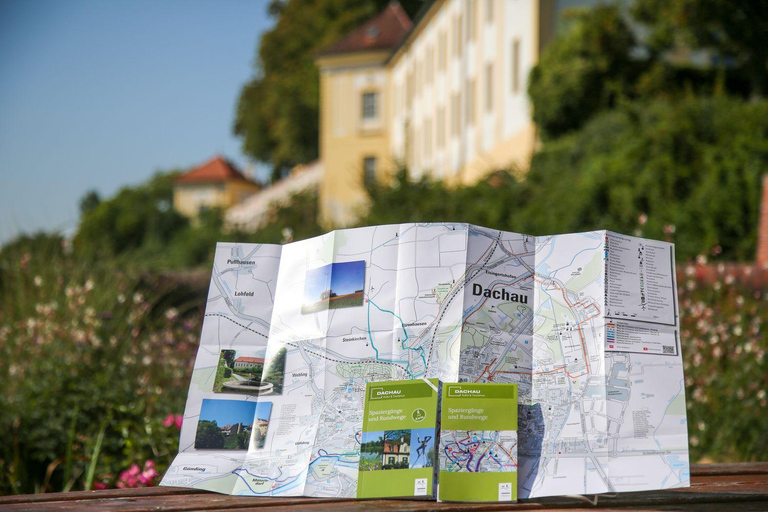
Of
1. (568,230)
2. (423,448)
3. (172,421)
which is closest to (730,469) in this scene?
(423,448)

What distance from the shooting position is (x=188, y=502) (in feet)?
7.20

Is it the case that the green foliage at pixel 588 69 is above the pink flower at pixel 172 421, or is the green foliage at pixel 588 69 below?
above

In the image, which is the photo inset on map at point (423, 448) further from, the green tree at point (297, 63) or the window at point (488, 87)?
the green tree at point (297, 63)

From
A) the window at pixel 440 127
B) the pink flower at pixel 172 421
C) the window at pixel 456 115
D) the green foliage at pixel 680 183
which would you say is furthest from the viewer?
the window at pixel 440 127

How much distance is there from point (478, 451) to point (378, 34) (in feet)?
140

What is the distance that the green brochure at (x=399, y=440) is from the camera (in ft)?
7.01

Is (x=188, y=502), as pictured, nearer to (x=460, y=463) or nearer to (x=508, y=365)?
(x=460, y=463)

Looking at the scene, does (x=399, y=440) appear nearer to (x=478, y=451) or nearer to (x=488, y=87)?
(x=478, y=451)

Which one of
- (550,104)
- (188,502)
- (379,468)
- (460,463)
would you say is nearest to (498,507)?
(460,463)

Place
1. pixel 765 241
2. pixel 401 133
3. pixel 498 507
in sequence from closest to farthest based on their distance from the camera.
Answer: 1. pixel 498 507
2. pixel 765 241
3. pixel 401 133

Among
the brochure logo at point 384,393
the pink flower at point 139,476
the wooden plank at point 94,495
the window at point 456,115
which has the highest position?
the window at point 456,115

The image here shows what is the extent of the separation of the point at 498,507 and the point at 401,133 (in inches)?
1571

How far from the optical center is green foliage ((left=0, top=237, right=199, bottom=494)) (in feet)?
15.0

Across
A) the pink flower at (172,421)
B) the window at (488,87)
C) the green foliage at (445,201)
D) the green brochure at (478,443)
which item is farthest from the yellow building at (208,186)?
the green brochure at (478,443)
